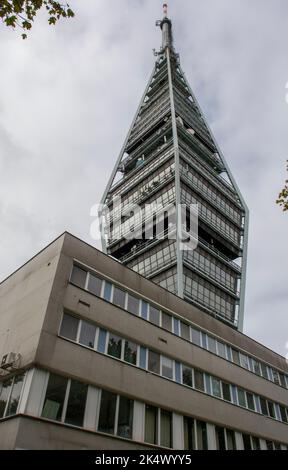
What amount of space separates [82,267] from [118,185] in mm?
62506

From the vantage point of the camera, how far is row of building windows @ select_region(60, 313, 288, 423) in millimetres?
18125

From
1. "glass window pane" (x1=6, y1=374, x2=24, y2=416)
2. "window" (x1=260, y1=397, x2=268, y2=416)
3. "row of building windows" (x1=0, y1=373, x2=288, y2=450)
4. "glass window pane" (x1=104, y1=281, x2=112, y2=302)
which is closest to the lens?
"glass window pane" (x1=6, y1=374, x2=24, y2=416)

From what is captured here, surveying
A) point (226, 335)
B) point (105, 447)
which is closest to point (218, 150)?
point (226, 335)

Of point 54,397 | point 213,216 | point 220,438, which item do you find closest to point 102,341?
point 54,397

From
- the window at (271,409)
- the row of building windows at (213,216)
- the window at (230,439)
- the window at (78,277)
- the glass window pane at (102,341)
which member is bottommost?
the window at (230,439)

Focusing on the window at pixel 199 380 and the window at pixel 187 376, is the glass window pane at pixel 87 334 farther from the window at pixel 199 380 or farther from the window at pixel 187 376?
the window at pixel 199 380

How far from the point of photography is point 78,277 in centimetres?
1977

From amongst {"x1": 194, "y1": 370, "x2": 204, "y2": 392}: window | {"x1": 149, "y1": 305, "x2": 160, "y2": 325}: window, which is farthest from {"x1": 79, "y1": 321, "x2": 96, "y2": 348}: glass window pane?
{"x1": 194, "y1": 370, "x2": 204, "y2": 392}: window


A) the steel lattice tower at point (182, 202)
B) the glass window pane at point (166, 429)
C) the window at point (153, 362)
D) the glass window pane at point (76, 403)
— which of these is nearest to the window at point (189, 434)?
the glass window pane at point (166, 429)

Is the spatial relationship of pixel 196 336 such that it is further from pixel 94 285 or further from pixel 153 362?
pixel 94 285

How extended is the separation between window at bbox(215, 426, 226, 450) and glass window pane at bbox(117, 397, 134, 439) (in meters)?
6.71

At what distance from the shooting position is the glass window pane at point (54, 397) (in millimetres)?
14961

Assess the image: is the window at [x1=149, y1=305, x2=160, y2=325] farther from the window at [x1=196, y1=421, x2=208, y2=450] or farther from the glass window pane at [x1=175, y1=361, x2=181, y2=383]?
the window at [x1=196, y1=421, x2=208, y2=450]

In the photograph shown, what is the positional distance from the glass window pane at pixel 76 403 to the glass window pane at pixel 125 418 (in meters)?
2.15
